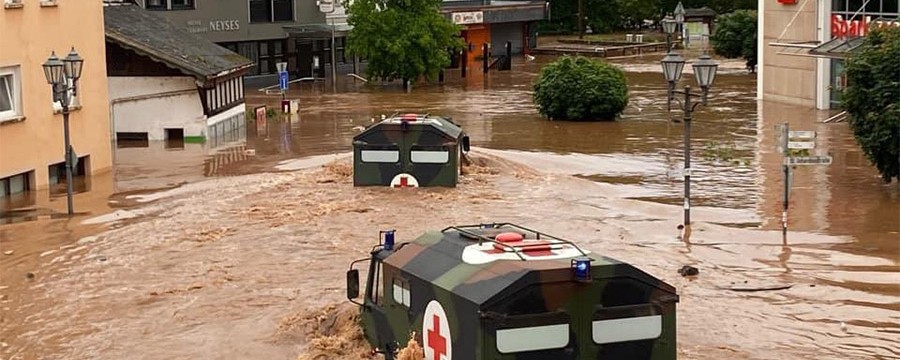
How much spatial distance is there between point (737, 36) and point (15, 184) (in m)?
44.2

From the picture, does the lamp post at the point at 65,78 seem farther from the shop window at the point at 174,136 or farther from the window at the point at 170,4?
the window at the point at 170,4

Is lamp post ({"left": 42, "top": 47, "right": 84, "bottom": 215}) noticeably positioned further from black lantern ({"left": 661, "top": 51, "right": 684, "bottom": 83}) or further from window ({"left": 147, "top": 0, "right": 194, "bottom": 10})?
window ({"left": 147, "top": 0, "right": 194, "bottom": 10})

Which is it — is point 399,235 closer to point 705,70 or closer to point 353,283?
point 705,70

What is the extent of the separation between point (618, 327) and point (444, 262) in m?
1.57

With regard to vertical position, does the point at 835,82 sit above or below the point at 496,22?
below

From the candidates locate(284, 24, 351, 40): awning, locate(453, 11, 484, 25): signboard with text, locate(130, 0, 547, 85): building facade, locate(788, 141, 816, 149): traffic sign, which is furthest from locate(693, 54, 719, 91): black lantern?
locate(453, 11, 484, 25): signboard with text

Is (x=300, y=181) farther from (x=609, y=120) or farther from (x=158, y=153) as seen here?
(x=609, y=120)

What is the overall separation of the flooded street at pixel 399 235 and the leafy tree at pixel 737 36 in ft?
78.2

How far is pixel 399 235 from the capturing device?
74.6ft

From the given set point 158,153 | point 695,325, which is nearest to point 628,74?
A: point 158,153

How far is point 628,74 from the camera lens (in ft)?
212

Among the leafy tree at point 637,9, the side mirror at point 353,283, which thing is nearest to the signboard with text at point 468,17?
the leafy tree at point 637,9

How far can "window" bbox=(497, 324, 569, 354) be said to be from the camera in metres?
10.5

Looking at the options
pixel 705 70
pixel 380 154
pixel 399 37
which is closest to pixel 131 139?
pixel 380 154
